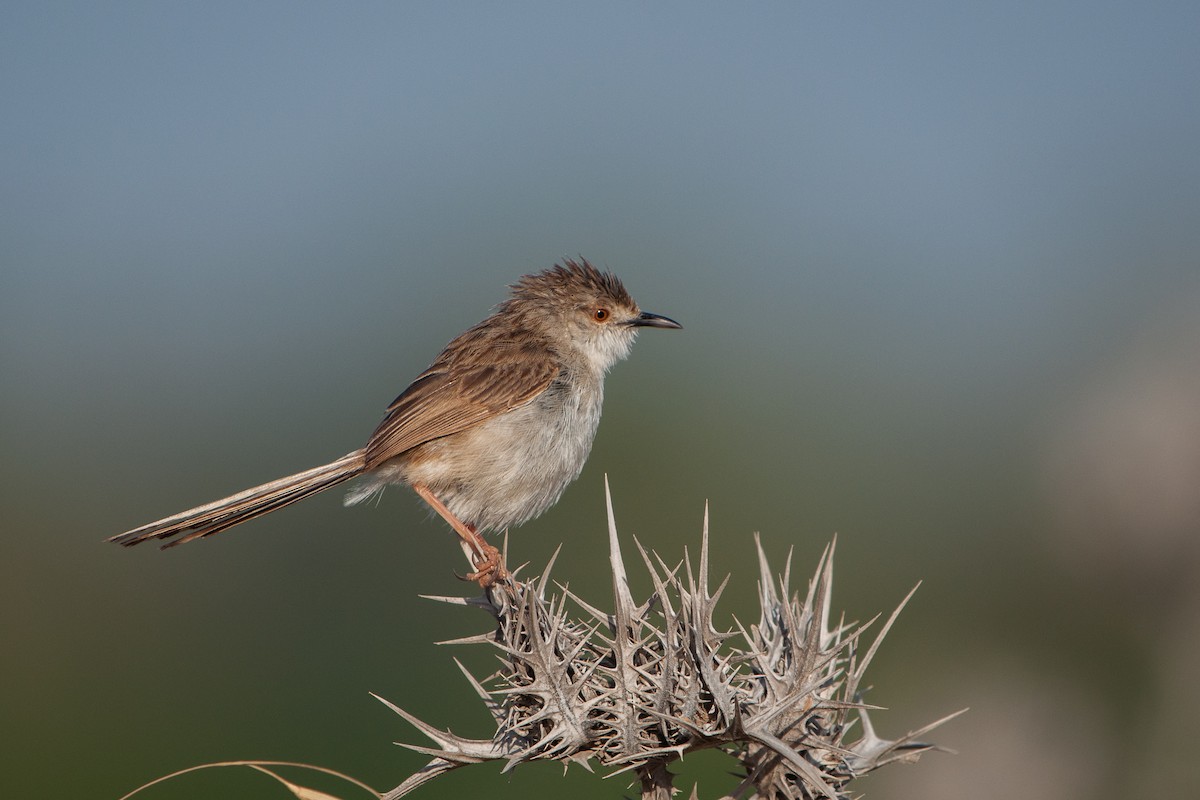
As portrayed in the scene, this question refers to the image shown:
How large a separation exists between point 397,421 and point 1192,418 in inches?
231

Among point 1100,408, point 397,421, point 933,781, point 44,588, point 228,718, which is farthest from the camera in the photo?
point 44,588

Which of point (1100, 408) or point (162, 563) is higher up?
point (1100, 408)

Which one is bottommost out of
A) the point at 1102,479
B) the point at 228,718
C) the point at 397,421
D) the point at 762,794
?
the point at 228,718

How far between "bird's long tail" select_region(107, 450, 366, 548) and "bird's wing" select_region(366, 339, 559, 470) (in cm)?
17

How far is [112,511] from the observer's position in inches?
551

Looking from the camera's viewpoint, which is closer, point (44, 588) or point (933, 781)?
point (933, 781)

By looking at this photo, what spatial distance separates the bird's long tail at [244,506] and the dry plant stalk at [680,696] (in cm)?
194

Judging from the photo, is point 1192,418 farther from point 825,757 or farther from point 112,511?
point 112,511

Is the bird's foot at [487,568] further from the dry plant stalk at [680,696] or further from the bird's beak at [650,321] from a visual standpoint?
the bird's beak at [650,321]

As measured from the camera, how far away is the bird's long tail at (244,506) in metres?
4.32

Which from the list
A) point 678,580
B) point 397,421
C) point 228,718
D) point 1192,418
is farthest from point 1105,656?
point 228,718

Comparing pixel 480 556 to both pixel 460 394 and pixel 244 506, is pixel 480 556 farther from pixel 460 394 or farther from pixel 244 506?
pixel 460 394

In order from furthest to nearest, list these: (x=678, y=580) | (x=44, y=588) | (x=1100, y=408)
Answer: (x=44, y=588), (x=1100, y=408), (x=678, y=580)

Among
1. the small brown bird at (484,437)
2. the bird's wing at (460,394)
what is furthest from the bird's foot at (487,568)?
the bird's wing at (460,394)
